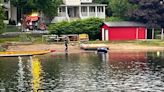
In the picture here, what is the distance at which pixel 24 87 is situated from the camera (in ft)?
168

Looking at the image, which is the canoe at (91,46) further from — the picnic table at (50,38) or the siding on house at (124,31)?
the siding on house at (124,31)

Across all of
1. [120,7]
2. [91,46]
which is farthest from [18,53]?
[120,7]

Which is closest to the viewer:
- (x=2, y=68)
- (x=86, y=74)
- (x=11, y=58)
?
(x=86, y=74)

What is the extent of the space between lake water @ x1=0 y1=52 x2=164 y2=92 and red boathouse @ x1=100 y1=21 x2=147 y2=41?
13.7m

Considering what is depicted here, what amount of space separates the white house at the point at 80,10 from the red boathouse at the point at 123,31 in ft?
54.3

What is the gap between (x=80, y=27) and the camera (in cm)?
9850

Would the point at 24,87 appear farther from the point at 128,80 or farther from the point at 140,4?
the point at 140,4

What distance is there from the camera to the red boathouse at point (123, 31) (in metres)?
98.8

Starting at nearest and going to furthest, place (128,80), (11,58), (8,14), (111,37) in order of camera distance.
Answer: (128,80)
(11,58)
(111,37)
(8,14)

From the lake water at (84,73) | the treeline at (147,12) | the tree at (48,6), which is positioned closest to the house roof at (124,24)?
the treeline at (147,12)

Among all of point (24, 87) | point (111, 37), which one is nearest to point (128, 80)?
point (24, 87)

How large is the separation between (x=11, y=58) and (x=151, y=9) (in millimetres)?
30104

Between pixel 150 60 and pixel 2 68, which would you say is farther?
pixel 150 60

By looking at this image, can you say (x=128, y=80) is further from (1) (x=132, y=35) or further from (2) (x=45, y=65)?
(1) (x=132, y=35)
